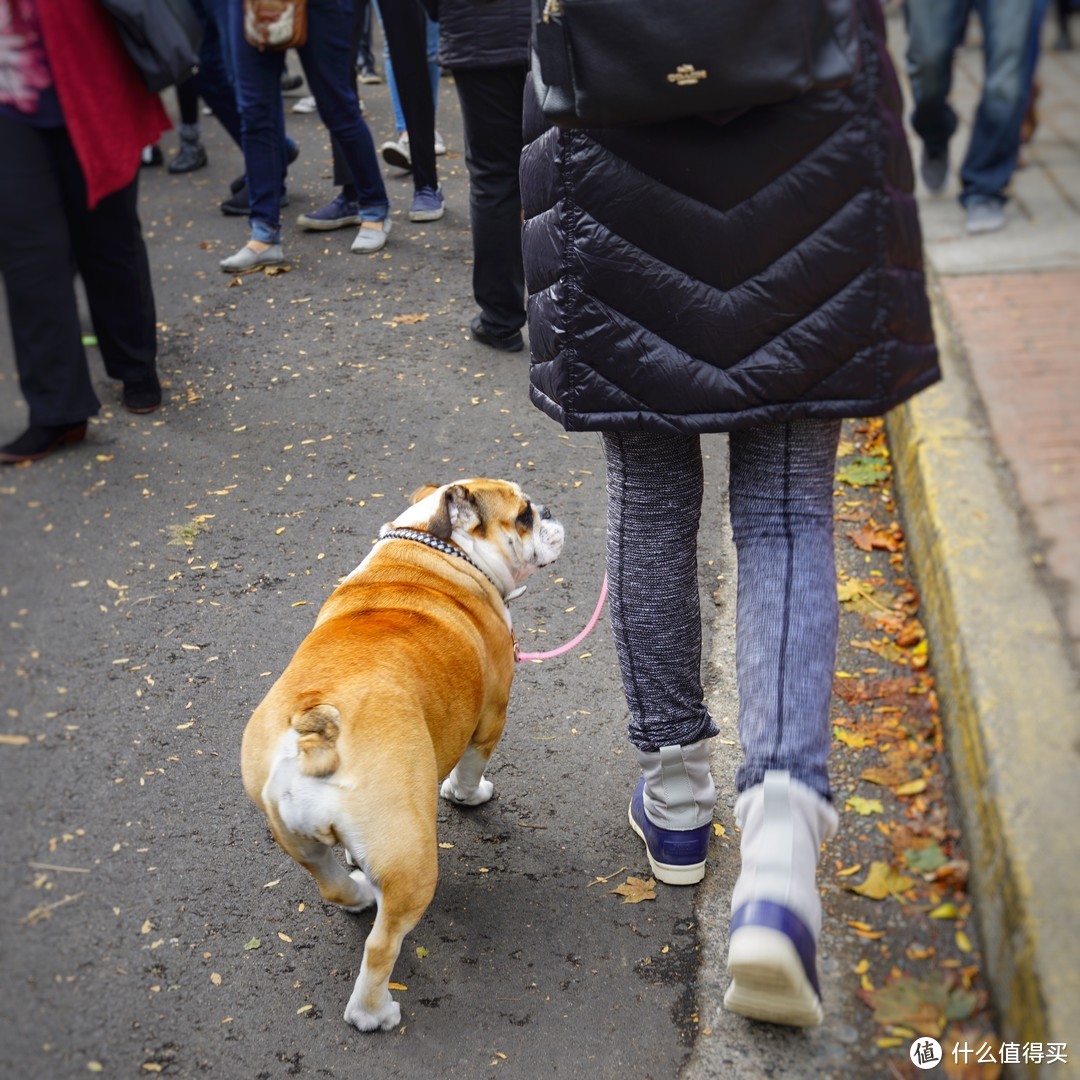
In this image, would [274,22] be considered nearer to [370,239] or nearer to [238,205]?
[370,239]

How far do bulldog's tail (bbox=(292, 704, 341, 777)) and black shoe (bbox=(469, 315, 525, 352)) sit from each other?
3778 millimetres

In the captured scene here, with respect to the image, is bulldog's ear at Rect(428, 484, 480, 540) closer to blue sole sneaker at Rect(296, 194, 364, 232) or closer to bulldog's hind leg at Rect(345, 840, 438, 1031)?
bulldog's hind leg at Rect(345, 840, 438, 1031)

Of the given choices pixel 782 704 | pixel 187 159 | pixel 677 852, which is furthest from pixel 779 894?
pixel 187 159

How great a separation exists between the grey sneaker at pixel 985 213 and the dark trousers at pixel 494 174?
2.39 meters

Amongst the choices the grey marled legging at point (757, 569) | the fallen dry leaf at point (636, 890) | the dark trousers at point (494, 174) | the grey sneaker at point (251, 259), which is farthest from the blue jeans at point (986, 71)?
the fallen dry leaf at point (636, 890)

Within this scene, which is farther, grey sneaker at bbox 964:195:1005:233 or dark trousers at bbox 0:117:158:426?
grey sneaker at bbox 964:195:1005:233

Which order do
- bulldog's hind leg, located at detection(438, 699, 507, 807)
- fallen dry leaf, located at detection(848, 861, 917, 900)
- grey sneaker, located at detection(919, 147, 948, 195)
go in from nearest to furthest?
fallen dry leaf, located at detection(848, 861, 917, 900) → bulldog's hind leg, located at detection(438, 699, 507, 807) → grey sneaker, located at detection(919, 147, 948, 195)

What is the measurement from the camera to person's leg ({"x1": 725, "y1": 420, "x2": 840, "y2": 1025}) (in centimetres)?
209

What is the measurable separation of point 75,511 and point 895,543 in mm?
3271

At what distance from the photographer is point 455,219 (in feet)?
25.7

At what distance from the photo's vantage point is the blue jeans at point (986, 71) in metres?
5.78

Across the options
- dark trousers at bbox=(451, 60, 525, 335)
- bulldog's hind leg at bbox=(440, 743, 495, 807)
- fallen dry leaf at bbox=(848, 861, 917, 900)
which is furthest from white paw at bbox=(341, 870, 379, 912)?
dark trousers at bbox=(451, 60, 525, 335)

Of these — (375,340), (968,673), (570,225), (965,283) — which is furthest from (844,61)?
(375,340)

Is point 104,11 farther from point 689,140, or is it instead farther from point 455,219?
point 689,140
